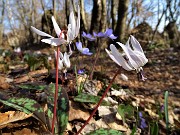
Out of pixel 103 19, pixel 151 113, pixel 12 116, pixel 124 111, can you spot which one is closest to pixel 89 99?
pixel 124 111

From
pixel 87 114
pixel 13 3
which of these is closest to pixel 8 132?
pixel 87 114

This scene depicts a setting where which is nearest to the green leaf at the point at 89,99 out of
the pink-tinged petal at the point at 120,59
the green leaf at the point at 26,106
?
the green leaf at the point at 26,106

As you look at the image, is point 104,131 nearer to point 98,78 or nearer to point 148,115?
point 148,115

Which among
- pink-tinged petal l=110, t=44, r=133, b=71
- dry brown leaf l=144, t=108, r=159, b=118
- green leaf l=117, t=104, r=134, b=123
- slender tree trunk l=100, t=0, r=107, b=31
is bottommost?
dry brown leaf l=144, t=108, r=159, b=118

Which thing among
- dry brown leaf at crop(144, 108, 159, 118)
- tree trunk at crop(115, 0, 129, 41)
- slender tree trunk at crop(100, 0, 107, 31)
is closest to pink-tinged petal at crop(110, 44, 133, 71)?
dry brown leaf at crop(144, 108, 159, 118)

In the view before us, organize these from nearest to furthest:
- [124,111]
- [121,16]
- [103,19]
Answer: [124,111] < [103,19] < [121,16]

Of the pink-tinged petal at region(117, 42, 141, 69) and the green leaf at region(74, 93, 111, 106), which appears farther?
the green leaf at region(74, 93, 111, 106)

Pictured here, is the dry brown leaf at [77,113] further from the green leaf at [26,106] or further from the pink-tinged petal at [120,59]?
the pink-tinged petal at [120,59]

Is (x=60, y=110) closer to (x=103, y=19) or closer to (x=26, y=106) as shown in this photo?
(x=26, y=106)

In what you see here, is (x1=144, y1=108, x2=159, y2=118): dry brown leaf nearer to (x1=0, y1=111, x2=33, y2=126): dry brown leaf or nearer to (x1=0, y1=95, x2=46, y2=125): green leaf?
(x1=0, y1=95, x2=46, y2=125): green leaf
